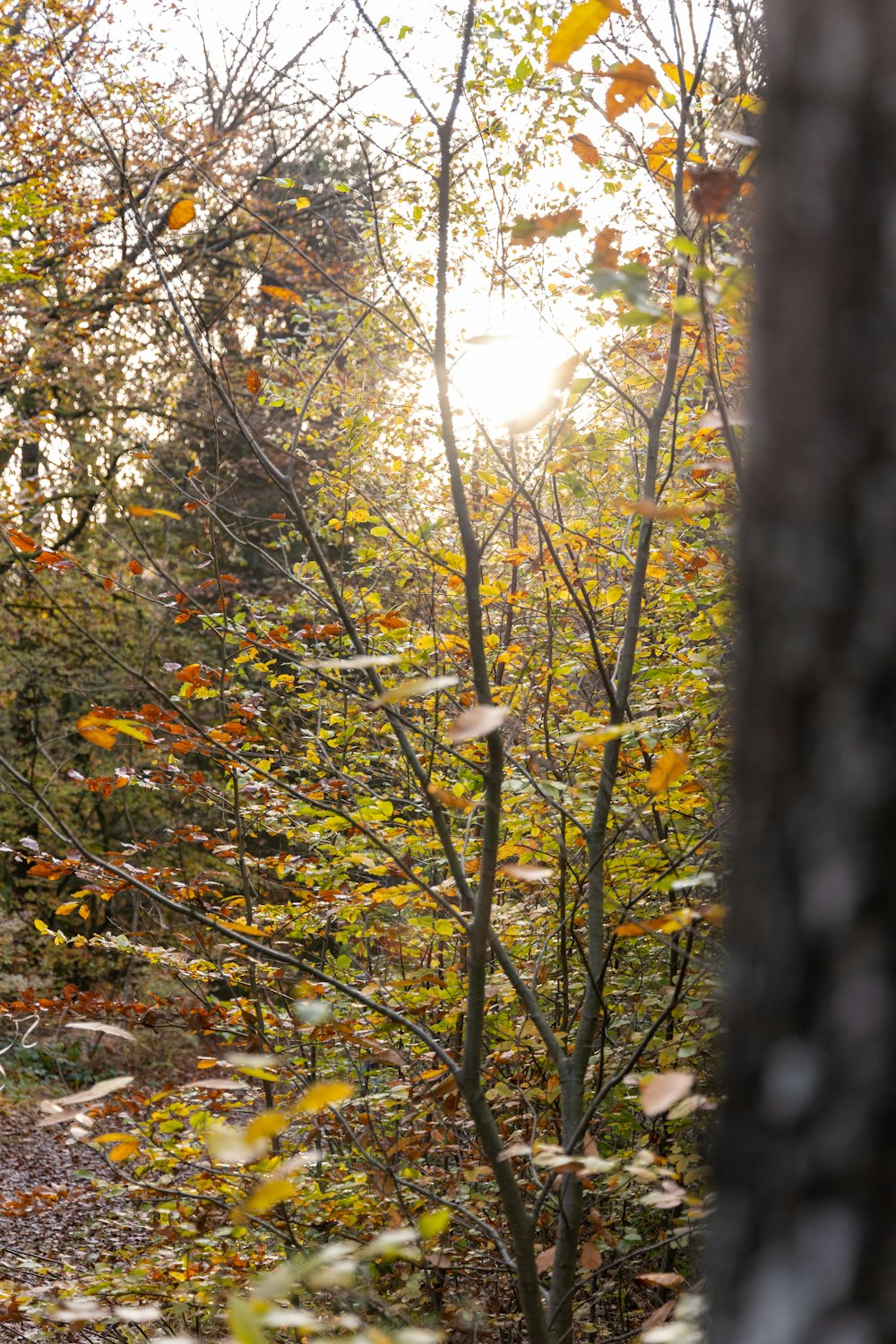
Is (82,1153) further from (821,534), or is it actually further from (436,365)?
(821,534)

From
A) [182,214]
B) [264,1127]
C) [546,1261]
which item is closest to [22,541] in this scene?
[182,214]

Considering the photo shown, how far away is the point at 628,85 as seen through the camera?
1592 millimetres

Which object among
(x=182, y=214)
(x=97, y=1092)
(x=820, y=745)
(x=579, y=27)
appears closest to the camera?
(x=820, y=745)

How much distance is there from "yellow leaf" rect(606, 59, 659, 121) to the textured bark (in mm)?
973

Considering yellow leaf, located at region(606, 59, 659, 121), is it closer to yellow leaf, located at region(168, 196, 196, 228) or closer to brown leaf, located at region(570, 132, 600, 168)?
brown leaf, located at region(570, 132, 600, 168)

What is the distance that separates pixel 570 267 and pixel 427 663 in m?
1.91

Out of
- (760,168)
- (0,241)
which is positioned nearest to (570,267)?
(760,168)

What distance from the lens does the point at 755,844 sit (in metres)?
0.61

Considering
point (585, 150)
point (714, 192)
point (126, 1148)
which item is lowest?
point (126, 1148)

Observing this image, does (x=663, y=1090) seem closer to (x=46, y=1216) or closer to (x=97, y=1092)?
(x=97, y=1092)

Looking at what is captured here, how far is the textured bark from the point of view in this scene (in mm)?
547

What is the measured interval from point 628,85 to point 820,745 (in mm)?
1395

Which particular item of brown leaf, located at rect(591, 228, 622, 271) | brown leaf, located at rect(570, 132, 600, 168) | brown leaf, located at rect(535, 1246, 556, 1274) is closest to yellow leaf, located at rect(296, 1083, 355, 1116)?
brown leaf, located at rect(591, 228, 622, 271)

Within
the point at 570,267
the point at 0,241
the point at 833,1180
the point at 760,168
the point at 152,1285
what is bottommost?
the point at 152,1285
